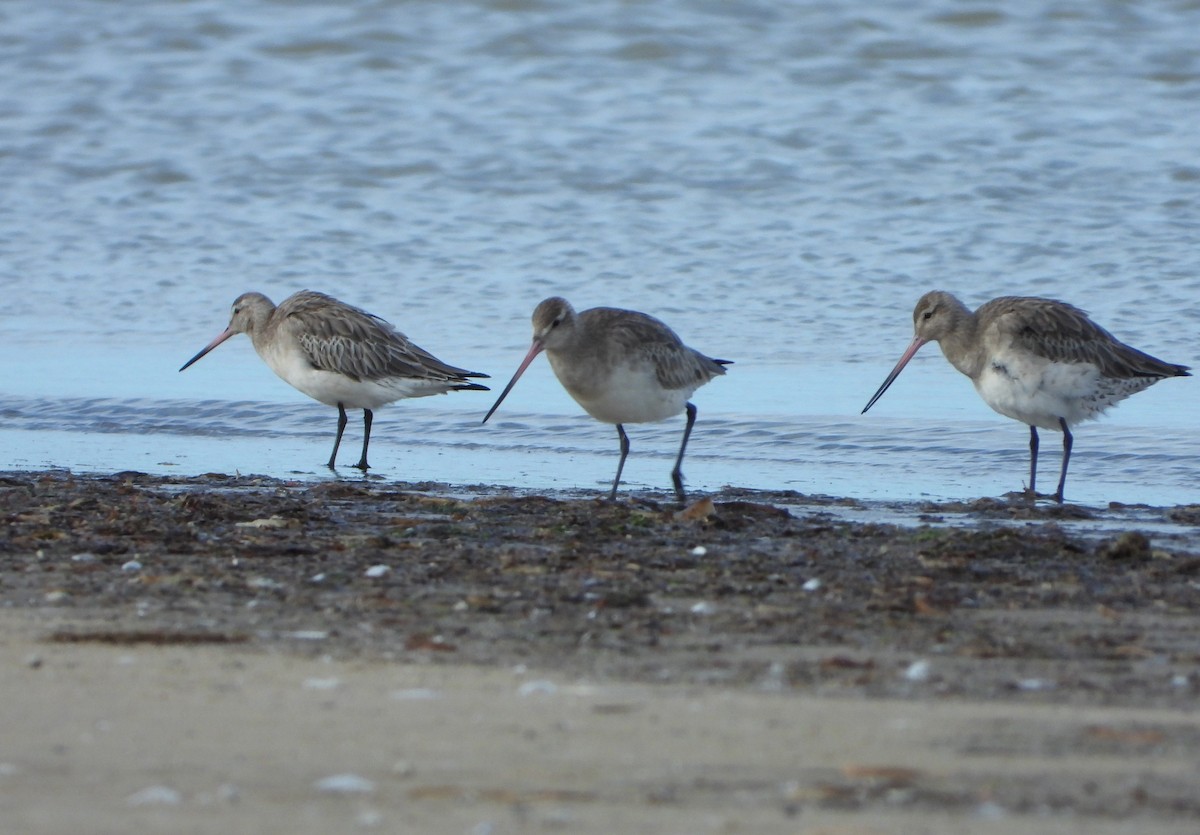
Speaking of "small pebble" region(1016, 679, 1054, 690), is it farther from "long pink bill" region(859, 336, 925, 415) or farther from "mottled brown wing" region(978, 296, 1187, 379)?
"long pink bill" region(859, 336, 925, 415)

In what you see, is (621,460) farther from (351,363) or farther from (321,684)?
(321,684)

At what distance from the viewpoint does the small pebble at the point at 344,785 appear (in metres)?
3.47

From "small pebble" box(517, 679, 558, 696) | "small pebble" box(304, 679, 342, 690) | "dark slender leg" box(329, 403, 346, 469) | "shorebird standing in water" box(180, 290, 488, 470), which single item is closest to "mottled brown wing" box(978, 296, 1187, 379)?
"shorebird standing in water" box(180, 290, 488, 470)

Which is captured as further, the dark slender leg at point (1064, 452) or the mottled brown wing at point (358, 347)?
the mottled brown wing at point (358, 347)

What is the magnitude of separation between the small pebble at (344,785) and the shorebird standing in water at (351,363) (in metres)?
6.26

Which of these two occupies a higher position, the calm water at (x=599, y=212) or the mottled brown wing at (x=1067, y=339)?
the mottled brown wing at (x=1067, y=339)

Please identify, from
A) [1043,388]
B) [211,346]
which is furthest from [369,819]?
[211,346]

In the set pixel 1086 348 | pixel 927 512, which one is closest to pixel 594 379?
pixel 927 512

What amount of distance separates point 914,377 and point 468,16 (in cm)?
1212

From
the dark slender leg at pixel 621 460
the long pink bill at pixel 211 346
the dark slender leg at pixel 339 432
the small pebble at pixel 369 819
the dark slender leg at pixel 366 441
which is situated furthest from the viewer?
the long pink bill at pixel 211 346

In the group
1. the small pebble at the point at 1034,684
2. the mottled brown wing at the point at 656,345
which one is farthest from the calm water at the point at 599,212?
the small pebble at the point at 1034,684

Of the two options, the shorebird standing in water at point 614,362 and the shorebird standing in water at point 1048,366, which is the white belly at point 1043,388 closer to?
the shorebird standing in water at point 1048,366

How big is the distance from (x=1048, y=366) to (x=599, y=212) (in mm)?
7331

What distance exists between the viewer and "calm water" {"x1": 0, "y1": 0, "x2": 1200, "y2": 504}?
993 centimetres
